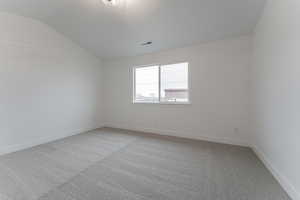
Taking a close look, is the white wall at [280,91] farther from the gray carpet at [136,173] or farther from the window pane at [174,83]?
the window pane at [174,83]

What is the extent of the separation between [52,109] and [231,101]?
174 inches

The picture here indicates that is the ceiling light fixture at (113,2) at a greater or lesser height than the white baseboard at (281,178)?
greater

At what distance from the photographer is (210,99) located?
3168 mm

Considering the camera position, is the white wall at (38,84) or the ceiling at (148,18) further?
the white wall at (38,84)

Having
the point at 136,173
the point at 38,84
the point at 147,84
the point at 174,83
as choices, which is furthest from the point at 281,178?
the point at 38,84

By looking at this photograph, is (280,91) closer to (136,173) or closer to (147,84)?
(136,173)

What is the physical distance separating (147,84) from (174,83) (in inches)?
36.3

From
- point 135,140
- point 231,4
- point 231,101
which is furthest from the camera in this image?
point 135,140

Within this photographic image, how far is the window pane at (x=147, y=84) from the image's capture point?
4013 millimetres

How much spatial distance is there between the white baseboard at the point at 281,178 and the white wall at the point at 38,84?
4443 millimetres

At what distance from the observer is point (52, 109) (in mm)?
3314

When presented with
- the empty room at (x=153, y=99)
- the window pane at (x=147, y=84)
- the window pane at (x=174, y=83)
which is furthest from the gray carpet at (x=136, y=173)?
the window pane at (x=147, y=84)

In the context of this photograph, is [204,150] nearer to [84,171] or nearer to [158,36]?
[84,171]

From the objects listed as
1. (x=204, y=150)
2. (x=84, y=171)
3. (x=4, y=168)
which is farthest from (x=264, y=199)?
(x=4, y=168)
